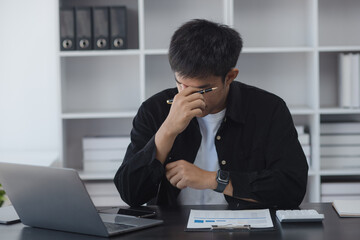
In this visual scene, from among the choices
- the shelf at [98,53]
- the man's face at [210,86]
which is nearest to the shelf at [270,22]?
the shelf at [98,53]

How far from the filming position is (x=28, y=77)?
3334mm

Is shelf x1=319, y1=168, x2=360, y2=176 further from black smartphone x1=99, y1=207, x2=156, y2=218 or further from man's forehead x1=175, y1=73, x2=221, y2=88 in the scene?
black smartphone x1=99, y1=207, x2=156, y2=218

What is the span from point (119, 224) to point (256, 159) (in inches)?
26.8

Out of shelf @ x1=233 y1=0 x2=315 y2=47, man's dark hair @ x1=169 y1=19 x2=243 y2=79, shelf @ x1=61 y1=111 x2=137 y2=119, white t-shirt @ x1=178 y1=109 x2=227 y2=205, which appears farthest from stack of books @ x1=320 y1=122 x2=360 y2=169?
man's dark hair @ x1=169 y1=19 x2=243 y2=79

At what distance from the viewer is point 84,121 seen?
337cm

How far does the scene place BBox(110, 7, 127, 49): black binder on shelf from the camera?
3.03 m

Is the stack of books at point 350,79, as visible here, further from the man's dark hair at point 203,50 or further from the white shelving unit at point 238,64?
the man's dark hair at point 203,50

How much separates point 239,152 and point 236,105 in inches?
6.6

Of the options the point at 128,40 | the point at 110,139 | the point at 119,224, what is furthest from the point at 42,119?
the point at 119,224

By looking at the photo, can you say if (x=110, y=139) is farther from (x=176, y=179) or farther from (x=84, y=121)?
(x=176, y=179)

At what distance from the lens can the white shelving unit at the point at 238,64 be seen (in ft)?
10.8

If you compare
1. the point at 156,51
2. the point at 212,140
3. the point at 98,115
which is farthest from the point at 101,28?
the point at 212,140

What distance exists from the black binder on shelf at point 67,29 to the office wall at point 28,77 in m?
0.27

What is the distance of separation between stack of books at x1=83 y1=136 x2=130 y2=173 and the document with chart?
1590 mm
